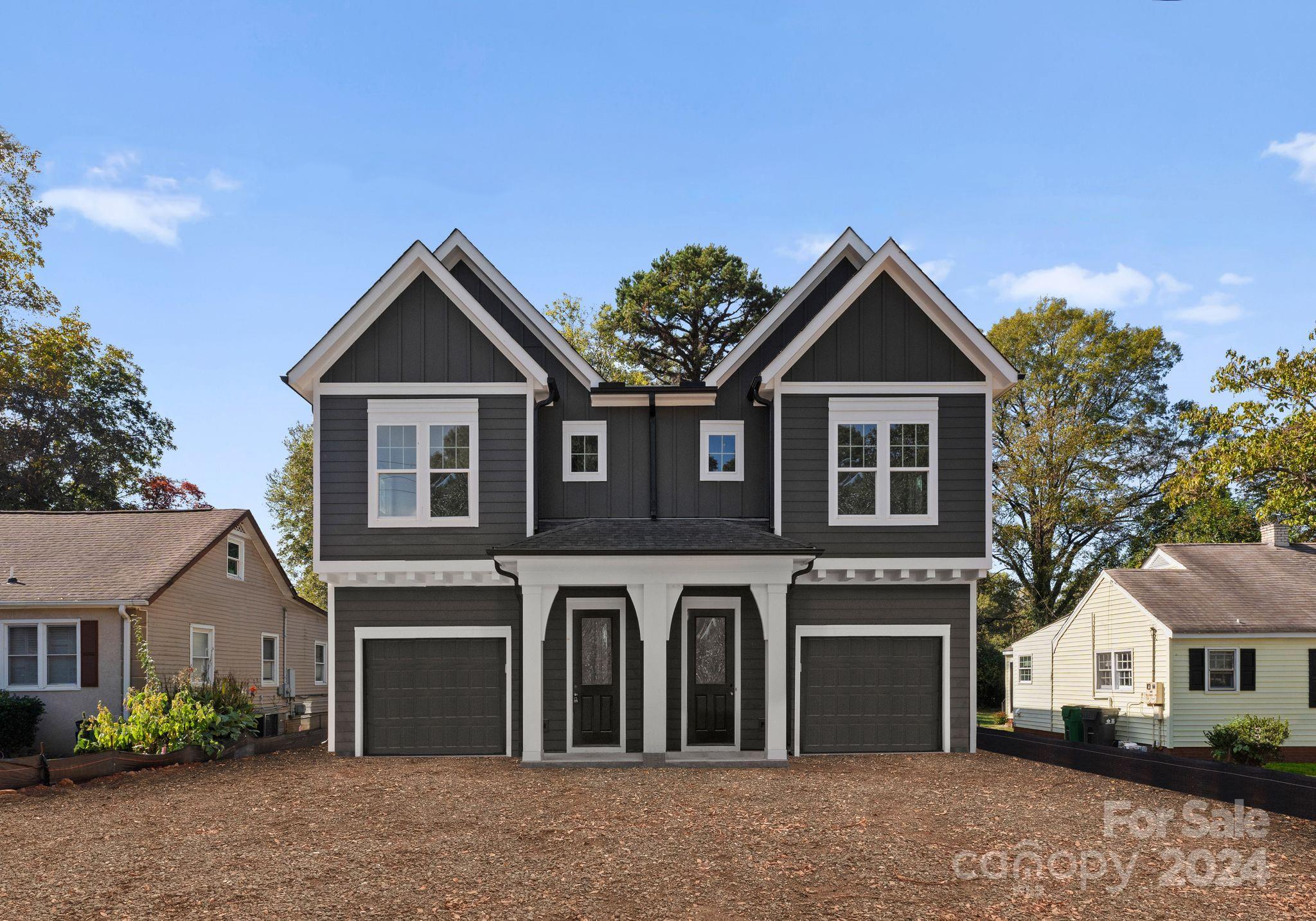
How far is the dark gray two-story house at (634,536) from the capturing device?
15633 mm

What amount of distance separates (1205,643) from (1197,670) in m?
0.67

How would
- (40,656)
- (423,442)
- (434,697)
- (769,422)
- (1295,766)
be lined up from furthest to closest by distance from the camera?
(1295,766), (40,656), (769,422), (434,697), (423,442)

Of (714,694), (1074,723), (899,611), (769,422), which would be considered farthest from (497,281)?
(1074,723)

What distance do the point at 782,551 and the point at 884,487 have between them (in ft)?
8.30

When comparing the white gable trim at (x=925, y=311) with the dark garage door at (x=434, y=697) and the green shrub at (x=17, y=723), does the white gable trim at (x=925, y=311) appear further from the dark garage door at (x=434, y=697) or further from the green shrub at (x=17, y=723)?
the green shrub at (x=17, y=723)

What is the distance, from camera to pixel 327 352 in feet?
51.0

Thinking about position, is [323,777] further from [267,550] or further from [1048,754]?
[267,550]

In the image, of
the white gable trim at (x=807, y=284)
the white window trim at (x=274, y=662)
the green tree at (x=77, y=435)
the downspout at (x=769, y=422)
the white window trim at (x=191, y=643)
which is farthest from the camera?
the green tree at (x=77, y=435)

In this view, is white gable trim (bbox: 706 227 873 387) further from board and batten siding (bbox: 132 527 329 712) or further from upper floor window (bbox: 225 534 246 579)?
upper floor window (bbox: 225 534 246 579)

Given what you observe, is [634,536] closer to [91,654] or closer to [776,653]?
[776,653]

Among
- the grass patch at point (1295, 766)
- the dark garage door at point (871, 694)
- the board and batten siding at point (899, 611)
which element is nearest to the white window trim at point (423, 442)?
the board and batten siding at point (899, 611)

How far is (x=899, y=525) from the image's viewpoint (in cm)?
1577

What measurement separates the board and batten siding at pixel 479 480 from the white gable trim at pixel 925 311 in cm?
428

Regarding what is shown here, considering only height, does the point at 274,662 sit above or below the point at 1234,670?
below
